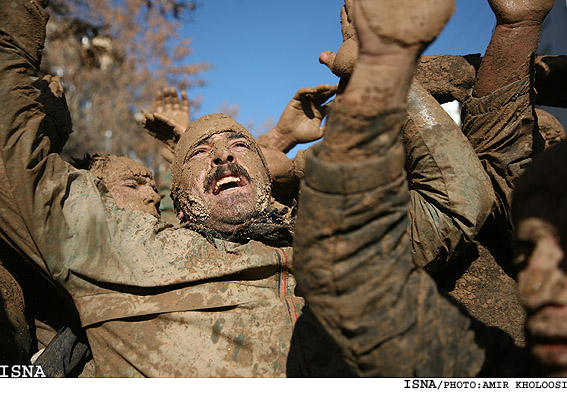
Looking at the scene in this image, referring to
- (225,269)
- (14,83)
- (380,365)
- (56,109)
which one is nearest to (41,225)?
(14,83)

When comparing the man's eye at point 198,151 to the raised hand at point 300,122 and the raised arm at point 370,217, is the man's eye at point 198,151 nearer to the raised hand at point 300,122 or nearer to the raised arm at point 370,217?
the raised hand at point 300,122

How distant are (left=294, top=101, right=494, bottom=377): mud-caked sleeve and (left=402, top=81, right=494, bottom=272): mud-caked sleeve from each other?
1026 mm

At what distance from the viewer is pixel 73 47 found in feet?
45.2

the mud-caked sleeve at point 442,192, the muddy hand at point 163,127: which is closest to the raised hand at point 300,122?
the muddy hand at point 163,127

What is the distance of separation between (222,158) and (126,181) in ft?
2.95

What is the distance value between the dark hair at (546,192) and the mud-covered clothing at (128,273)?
3.74 feet

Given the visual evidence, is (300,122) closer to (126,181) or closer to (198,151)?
(198,151)

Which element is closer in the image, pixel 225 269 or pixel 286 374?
pixel 286 374

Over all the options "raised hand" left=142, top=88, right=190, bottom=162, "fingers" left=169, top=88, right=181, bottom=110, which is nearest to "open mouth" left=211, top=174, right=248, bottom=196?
"raised hand" left=142, top=88, right=190, bottom=162

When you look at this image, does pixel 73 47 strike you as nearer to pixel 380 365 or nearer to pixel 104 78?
pixel 104 78

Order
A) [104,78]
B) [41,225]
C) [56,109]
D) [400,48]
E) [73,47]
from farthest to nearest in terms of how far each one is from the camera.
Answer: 1. [104,78]
2. [73,47]
3. [56,109]
4. [41,225]
5. [400,48]

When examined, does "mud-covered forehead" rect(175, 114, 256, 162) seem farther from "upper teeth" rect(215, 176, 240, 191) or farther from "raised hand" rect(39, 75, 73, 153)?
"raised hand" rect(39, 75, 73, 153)

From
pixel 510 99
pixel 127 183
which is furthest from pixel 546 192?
pixel 127 183

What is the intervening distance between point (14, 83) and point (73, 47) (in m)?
12.8
